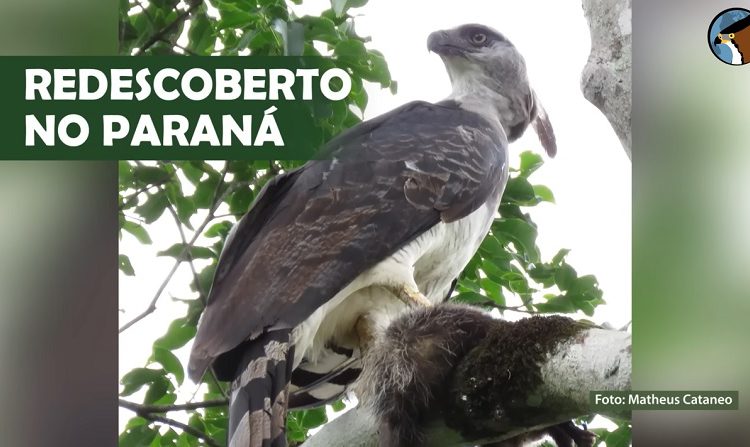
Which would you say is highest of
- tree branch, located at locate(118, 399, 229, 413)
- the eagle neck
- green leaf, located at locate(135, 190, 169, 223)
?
the eagle neck

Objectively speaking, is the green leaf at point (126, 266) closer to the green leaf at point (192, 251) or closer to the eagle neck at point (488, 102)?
the green leaf at point (192, 251)

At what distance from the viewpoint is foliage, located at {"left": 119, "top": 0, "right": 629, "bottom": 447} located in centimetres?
245

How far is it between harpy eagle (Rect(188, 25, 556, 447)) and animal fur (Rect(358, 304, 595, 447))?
253mm

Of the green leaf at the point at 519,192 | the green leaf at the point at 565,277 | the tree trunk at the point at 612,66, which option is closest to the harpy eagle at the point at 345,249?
the green leaf at the point at 519,192

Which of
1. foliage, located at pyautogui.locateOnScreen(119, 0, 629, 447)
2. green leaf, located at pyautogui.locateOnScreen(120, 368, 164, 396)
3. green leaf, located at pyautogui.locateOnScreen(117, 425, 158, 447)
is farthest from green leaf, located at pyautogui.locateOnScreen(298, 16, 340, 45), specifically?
green leaf, located at pyautogui.locateOnScreen(117, 425, 158, 447)

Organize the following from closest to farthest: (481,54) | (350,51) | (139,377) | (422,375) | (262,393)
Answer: (422,375), (262,393), (139,377), (350,51), (481,54)

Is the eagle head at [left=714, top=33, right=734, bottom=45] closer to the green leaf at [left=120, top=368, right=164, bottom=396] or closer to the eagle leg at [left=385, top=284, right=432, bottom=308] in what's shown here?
the eagle leg at [left=385, top=284, right=432, bottom=308]

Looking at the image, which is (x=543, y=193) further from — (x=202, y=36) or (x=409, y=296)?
(x=202, y=36)

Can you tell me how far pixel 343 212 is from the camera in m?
2.39

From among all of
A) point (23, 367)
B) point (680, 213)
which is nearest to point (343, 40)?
point (680, 213)

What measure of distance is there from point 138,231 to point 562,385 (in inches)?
49.8

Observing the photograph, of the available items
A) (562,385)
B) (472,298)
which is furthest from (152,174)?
(562,385)

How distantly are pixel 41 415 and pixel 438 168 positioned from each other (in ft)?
3.44

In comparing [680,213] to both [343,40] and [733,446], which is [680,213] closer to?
[733,446]
